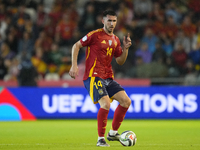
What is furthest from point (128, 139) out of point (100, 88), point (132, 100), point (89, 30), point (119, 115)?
point (89, 30)

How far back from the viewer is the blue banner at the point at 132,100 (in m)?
13.1

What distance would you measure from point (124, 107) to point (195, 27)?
10.00 meters

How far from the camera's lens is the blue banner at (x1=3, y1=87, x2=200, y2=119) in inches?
517

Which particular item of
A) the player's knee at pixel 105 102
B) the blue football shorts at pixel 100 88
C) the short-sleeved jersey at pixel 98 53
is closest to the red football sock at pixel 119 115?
the blue football shorts at pixel 100 88

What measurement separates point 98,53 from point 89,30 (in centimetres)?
930

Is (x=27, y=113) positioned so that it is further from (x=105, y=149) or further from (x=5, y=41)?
(x=105, y=149)

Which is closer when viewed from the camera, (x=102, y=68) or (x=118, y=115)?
(x=102, y=68)

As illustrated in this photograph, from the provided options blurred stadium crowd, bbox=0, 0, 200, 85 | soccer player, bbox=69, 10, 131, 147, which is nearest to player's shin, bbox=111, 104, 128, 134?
soccer player, bbox=69, 10, 131, 147

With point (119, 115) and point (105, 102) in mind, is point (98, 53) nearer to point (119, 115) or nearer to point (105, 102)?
point (105, 102)

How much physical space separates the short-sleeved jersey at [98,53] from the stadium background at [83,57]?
624 cm

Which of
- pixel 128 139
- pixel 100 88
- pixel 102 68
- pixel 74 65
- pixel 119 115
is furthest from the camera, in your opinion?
pixel 119 115

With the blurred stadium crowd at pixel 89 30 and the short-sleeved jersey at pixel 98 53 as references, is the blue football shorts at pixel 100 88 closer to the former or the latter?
the short-sleeved jersey at pixel 98 53

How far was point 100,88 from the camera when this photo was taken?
264 inches

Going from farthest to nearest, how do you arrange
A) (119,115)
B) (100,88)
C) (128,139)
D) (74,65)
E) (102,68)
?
(119,115) → (102,68) → (100,88) → (74,65) → (128,139)
